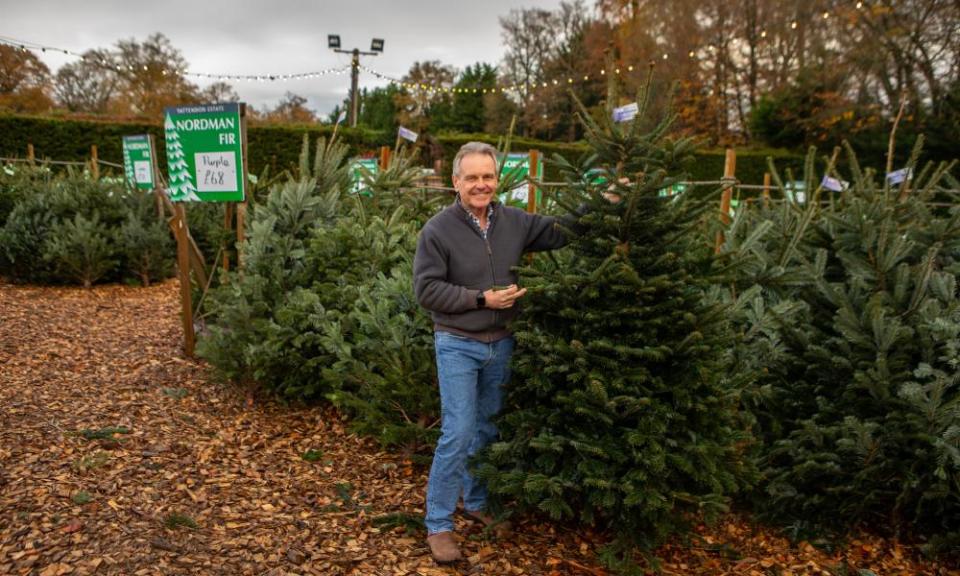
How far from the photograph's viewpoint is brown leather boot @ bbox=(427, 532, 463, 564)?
3031 millimetres

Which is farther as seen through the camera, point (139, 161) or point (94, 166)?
point (94, 166)

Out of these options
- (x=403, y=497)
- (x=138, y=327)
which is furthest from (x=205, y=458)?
(x=138, y=327)

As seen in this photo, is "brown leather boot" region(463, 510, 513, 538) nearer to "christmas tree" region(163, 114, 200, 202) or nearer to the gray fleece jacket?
the gray fleece jacket

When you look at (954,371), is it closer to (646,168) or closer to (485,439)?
(646,168)

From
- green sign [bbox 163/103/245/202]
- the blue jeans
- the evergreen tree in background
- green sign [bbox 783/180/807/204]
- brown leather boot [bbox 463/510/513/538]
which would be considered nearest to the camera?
the evergreen tree in background

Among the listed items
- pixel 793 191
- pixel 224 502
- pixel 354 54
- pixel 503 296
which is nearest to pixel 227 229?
pixel 224 502

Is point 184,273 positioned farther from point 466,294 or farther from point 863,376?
point 863,376

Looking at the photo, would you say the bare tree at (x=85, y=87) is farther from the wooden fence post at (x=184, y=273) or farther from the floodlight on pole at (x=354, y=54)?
the wooden fence post at (x=184, y=273)

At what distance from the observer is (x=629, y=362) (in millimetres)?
2840

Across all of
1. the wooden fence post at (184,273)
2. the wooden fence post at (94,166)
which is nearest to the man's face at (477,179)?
the wooden fence post at (184,273)

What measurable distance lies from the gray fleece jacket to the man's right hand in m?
0.06

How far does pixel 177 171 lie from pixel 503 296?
361 cm

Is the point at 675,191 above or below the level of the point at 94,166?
below

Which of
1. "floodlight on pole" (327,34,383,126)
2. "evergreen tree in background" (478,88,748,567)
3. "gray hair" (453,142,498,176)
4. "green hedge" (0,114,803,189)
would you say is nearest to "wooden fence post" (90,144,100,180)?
"green hedge" (0,114,803,189)
